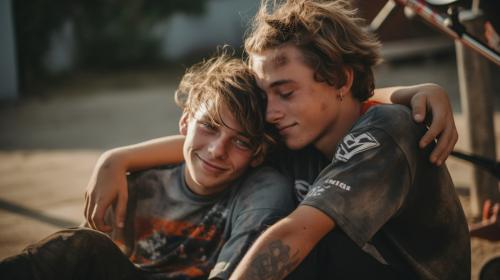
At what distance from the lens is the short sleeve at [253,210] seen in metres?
1.81

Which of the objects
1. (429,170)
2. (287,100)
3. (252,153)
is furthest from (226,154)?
(429,170)

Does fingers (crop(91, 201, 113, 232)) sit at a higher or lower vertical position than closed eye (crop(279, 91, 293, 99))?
lower

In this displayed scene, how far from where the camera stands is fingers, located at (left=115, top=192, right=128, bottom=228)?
2.22 metres

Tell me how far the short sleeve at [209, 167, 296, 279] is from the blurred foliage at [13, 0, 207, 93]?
10.9m

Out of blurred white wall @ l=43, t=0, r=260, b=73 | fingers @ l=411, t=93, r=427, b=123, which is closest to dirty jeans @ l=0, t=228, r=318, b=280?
fingers @ l=411, t=93, r=427, b=123

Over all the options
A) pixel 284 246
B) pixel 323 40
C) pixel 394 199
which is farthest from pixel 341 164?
pixel 323 40

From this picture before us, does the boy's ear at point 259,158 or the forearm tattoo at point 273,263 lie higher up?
the boy's ear at point 259,158

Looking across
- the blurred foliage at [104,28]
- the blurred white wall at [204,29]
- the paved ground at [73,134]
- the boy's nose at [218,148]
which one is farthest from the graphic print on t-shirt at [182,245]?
the blurred white wall at [204,29]

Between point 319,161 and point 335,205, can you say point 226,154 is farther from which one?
point 335,205

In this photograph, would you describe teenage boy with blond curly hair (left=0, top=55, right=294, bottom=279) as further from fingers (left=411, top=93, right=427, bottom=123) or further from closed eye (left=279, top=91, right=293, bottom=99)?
fingers (left=411, top=93, right=427, bottom=123)

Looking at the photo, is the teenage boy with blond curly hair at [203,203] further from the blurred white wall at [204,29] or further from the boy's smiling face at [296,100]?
the blurred white wall at [204,29]

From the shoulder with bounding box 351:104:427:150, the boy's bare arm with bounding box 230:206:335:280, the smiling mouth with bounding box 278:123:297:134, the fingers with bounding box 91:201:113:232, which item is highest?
the shoulder with bounding box 351:104:427:150

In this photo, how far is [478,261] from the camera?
112 inches

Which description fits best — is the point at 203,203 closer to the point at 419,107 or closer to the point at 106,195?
the point at 106,195
